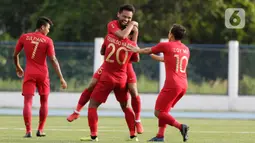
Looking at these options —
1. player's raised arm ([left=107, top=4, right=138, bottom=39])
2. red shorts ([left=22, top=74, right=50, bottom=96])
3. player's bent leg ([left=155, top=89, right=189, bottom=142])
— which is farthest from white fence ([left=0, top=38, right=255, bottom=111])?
player's raised arm ([left=107, top=4, right=138, bottom=39])

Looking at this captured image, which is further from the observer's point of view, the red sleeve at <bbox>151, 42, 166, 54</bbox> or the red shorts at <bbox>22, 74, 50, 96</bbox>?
the red shorts at <bbox>22, 74, 50, 96</bbox>

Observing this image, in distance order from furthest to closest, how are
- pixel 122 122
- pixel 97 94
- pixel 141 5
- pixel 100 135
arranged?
pixel 141 5 < pixel 122 122 < pixel 100 135 < pixel 97 94

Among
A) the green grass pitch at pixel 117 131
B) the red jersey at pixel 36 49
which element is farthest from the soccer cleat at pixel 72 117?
the red jersey at pixel 36 49

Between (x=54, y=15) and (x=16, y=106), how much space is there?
1644 cm

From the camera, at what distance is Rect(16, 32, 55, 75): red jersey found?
16109 mm

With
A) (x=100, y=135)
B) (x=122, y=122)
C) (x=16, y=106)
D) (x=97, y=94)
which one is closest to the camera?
(x=97, y=94)

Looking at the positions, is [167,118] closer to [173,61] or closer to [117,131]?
[173,61]

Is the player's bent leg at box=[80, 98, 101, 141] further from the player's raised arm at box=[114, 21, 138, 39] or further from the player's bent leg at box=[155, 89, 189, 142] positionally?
the player's raised arm at box=[114, 21, 138, 39]

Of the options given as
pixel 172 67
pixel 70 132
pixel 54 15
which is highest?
pixel 54 15

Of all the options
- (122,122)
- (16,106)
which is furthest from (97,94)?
(16,106)

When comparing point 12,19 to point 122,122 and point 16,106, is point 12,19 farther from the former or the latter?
point 122,122

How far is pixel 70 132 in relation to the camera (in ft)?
59.6

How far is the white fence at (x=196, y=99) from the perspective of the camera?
31328mm

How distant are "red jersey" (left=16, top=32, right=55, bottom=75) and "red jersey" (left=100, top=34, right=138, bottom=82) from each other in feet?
5.27
